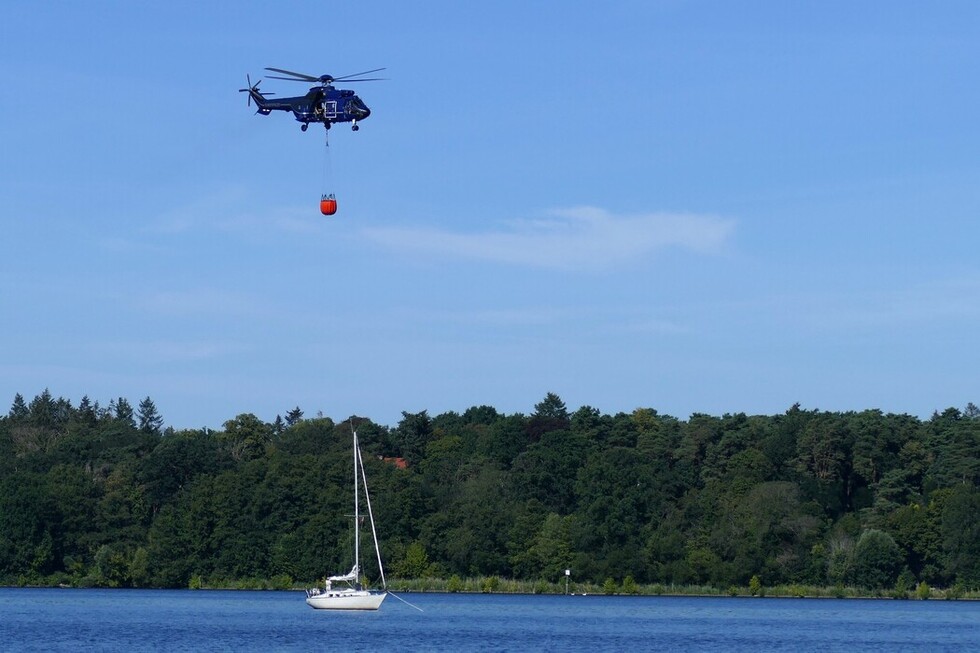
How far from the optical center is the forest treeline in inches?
5290

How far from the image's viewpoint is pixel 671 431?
180125 millimetres

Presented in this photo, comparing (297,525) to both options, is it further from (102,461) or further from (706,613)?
(706,613)

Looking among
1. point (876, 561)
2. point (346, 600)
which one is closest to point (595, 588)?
point (876, 561)

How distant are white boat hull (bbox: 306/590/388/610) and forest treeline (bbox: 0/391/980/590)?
20.5 m

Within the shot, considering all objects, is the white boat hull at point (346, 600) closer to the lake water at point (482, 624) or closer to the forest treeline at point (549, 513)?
the lake water at point (482, 624)

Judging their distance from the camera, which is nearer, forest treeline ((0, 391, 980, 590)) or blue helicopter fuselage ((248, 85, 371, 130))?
blue helicopter fuselage ((248, 85, 371, 130))

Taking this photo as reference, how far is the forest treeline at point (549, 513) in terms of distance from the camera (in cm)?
13438

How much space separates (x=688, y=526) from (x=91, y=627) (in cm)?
6589

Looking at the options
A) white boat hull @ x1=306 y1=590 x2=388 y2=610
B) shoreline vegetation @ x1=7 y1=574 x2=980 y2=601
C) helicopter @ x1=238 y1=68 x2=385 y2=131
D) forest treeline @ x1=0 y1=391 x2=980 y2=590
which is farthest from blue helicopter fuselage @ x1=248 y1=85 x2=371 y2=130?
shoreline vegetation @ x1=7 y1=574 x2=980 y2=601

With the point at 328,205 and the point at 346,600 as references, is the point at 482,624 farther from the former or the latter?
the point at 328,205

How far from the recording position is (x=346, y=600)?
107 m

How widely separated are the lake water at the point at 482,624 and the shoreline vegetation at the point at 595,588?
114 cm

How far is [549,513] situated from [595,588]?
980 cm

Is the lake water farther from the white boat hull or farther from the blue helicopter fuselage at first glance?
the blue helicopter fuselage
